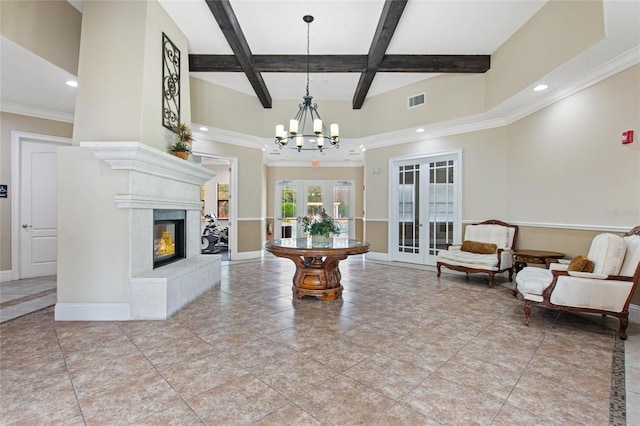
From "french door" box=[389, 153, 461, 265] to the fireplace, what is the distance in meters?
4.45

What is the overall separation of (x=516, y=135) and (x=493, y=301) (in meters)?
2.95

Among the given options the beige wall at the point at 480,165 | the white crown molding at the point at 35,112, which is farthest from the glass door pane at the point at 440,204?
the white crown molding at the point at 35,112

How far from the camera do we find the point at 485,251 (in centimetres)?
492

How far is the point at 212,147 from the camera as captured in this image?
639 centimetres

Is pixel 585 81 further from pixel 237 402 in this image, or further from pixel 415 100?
pixel 237 402

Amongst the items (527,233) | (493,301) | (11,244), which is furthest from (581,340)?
(11,244)

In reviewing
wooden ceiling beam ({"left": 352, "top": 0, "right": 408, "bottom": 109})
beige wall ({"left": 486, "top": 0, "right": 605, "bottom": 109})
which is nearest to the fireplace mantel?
wooden ceiling beam ({"left": 352, "top": 0, "right": 408, "bottom": 109})

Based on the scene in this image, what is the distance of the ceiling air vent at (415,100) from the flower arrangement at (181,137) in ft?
14.3

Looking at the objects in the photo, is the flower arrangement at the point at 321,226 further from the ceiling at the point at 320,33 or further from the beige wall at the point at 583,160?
the beige wall at the point at 583,160

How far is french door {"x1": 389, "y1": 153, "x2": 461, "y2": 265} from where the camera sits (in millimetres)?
6098

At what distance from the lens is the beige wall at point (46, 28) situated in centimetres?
299

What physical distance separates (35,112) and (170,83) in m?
2.93

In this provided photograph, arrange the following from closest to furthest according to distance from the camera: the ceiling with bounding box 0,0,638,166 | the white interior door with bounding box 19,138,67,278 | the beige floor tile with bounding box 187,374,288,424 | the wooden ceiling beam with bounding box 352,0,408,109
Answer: the beige floor tile with bounding box 187,374,288,424 → the wooden ceiling beam with bounding box 352,0,408,109 → the ceiling with bounding box 0,0,638,166 → the white interior door with bounding box 19,138,67,278

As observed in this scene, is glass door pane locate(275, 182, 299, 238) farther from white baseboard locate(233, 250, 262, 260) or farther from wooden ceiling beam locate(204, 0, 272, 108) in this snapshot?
wooden ceiling beam locate(204, 0, 272, 108)
